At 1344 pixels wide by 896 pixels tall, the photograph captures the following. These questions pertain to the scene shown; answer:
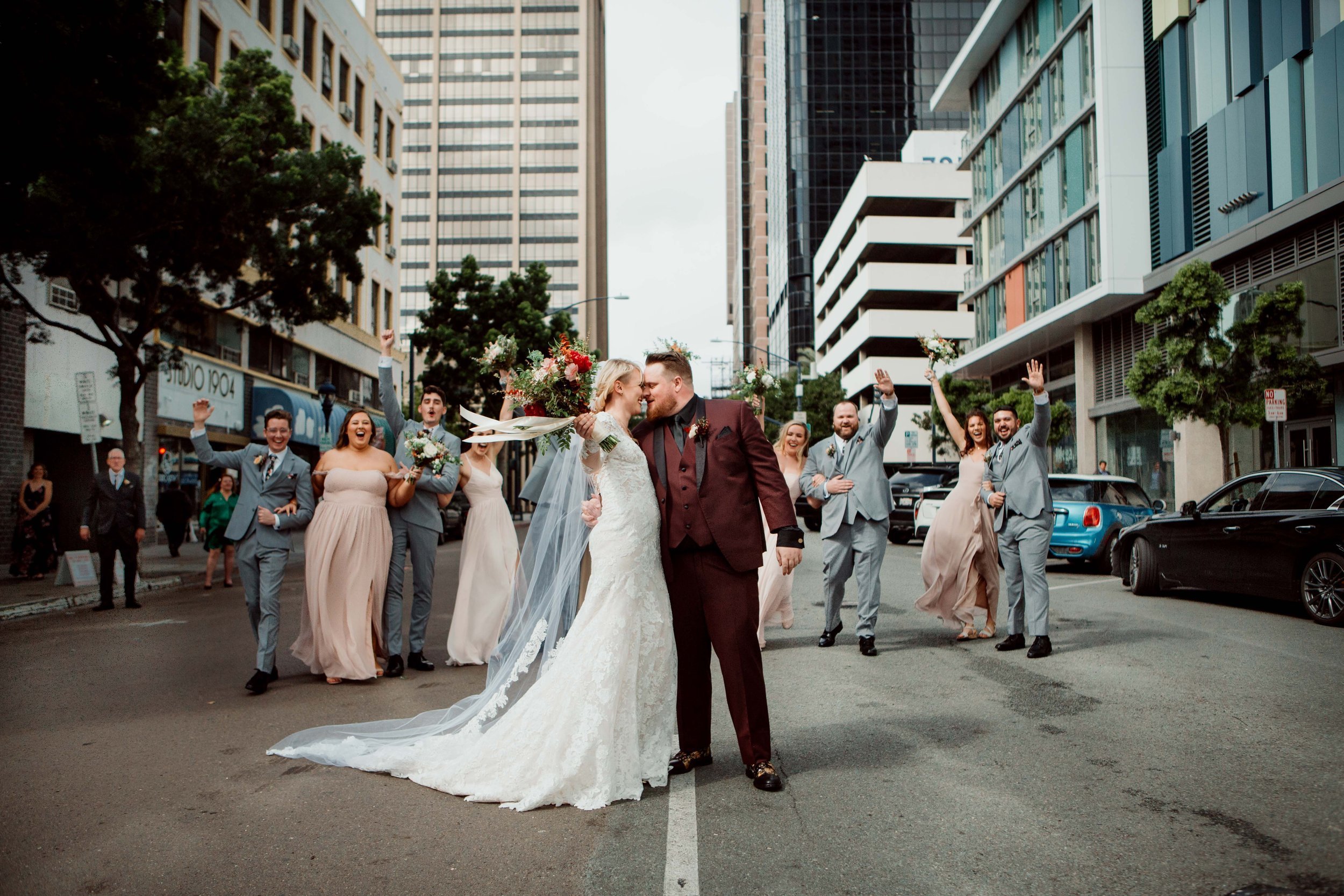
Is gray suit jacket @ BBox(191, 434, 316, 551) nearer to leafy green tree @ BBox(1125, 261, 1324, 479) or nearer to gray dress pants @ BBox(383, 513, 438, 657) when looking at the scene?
gray dress pants @ BBox(383, 513, 438, 657)

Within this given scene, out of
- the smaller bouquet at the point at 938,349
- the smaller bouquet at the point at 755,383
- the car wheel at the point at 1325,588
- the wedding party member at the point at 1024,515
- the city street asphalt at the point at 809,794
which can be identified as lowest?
the city street asphalt at the point at 809,794

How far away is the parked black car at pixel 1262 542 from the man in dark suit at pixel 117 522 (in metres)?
12.7

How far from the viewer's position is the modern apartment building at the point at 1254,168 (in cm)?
2177

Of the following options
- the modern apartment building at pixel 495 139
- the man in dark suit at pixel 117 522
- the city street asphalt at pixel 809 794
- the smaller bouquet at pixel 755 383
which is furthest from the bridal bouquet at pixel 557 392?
the modern apartment building at pixel 495 139

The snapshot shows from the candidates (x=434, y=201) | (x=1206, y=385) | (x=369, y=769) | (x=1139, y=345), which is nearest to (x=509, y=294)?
(x=1139, y=345)

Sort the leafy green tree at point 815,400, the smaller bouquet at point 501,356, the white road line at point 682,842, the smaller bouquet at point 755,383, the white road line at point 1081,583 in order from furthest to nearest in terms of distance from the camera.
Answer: the leafy green tree at point 815,400
the white road line at point 1081,583
the smaller bouquet at point 755,383
the smaller bouquet at point 501,356
the white road line at point 682,842

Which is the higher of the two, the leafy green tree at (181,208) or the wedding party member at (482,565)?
the leafy green tree at (181,208)

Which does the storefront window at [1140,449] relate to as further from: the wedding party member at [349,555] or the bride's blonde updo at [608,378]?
the bride's blonde updo at [608,378]

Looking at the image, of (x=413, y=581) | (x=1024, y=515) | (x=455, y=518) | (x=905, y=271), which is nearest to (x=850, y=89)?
(x=905, y=271)

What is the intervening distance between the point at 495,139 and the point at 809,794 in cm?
11885

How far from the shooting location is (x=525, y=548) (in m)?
5.99

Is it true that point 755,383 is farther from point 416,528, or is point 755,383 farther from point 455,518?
point 455,518

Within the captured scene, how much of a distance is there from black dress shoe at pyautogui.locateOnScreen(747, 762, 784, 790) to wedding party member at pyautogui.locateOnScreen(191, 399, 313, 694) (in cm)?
403

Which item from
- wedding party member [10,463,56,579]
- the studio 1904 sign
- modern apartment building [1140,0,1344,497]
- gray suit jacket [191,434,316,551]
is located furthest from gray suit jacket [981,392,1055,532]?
the studio 1904 sign
